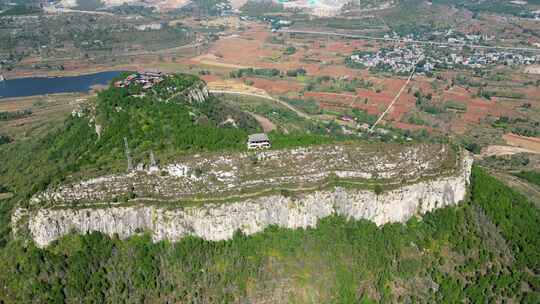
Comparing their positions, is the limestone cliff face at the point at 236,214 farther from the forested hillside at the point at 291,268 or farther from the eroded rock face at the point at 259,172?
the eroded rock face at the point at 259,172

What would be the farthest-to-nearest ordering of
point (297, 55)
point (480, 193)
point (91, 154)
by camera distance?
point (297, 55) → point (91, 154) → point (480, 193)

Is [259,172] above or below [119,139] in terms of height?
below

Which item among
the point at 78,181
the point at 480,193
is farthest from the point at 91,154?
the point at 480,193

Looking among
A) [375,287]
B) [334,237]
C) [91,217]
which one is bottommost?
[375,287]

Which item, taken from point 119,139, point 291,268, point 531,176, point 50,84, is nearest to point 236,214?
point 291,268

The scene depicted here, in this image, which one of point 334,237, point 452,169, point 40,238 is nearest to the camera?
point 40,238

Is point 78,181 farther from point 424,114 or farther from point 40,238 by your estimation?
point 424,114

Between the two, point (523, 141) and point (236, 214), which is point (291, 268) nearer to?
point (236, 214)
